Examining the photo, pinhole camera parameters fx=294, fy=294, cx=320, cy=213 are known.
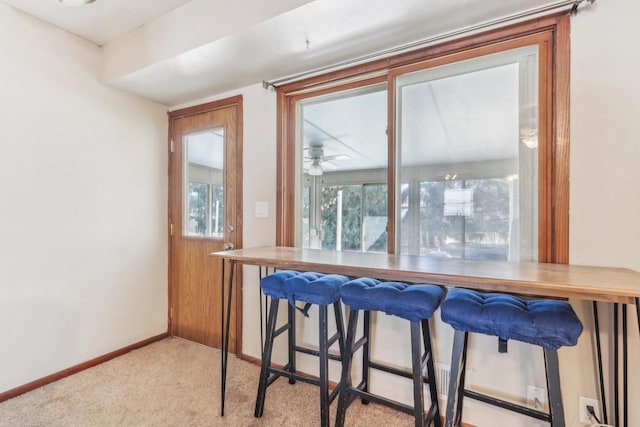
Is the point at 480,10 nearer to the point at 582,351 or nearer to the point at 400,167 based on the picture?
the point at 400,167

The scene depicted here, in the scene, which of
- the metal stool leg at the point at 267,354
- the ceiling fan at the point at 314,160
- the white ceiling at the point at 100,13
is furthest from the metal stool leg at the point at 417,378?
the white ceiling at the point at 100,13

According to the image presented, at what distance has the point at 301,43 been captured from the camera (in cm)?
178

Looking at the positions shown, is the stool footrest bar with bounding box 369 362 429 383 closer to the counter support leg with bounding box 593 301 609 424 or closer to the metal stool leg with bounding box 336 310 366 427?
the metal stool leg with bounding box 336 310 366 427

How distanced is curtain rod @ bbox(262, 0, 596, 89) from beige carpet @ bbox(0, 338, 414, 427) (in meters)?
2.17

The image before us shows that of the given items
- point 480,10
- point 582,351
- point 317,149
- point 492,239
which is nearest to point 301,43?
point 480,10

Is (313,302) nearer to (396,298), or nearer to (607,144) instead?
(396,298)

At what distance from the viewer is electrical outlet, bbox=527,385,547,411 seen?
144 cm

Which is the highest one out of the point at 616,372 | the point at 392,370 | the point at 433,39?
the point at 433,39

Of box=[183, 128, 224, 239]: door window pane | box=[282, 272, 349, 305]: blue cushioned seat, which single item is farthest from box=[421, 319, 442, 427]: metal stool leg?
box=[183, 128, 224, 239]: door window pane

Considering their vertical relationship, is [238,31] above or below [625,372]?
above

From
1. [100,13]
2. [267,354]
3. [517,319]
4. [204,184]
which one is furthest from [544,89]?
[100,13]

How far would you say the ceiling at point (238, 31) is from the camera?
149 centimetres

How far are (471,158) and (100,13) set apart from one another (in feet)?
8.46

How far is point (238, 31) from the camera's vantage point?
168 centimetres
